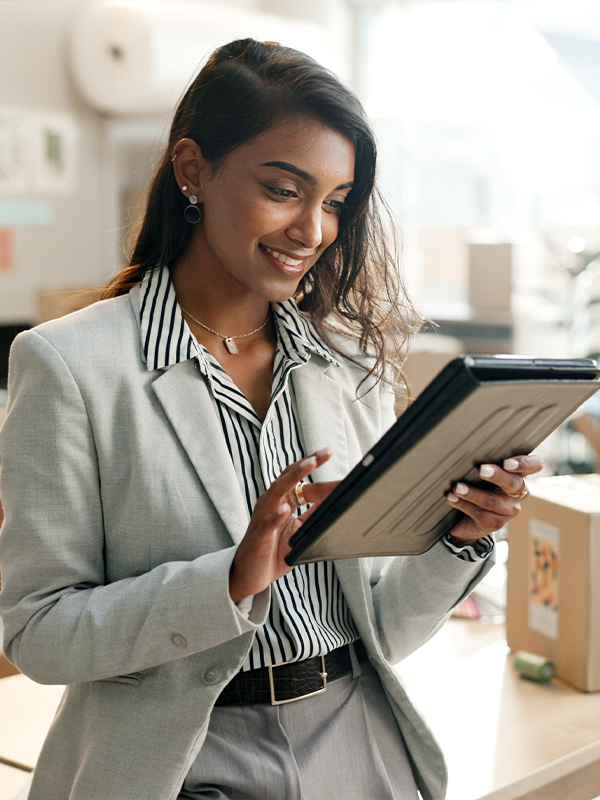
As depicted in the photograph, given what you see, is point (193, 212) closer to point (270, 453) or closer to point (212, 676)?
point (270, 453)

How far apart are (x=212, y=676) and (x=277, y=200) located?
567mm

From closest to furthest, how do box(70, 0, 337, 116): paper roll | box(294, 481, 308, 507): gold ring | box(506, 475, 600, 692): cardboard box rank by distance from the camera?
1. box(294, 481, 308, 507): gold ring
2. box(506, 475, 600, 692): cardboard box
3. box(70, 0, 337, 116): paper roll

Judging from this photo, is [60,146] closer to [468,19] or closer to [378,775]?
[468,19]

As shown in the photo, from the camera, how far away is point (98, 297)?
1.26m

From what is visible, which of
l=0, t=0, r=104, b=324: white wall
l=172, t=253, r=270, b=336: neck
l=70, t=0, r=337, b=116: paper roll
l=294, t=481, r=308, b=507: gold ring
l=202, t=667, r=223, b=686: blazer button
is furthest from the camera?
l=0, t=0, r=104, b=324: white wall

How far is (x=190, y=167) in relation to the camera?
1158mm

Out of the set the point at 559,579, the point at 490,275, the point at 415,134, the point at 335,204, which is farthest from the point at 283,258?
the point at 415,134

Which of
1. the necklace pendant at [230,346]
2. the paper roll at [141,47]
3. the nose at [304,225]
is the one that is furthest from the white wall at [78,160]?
the nose at [304,225]

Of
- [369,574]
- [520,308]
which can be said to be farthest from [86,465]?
[520,308]

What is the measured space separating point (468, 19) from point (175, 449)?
5.31 m

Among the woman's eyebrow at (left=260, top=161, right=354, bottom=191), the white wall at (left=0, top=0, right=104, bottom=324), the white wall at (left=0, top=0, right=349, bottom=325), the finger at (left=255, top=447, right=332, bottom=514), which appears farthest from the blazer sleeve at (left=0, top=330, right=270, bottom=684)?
the white wall at (left=0, top=0, right=104, bottom=324)

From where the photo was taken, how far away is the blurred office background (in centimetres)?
408

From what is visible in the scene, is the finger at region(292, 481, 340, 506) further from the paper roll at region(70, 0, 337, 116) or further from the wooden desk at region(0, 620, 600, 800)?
the paper roll at region(70, 0, 337, 116)

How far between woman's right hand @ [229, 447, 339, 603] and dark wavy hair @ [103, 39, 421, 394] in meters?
0.43
